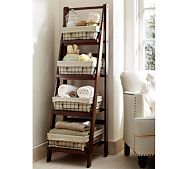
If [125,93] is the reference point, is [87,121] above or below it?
below

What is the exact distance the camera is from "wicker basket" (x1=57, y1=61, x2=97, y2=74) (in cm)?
322

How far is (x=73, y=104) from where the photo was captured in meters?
3.23

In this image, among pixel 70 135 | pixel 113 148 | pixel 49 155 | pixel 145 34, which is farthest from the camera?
pixel 145 34

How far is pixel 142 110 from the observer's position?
295 cm

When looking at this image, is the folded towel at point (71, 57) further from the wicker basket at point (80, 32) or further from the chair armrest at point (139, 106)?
the chair armrest at point (139, 106)

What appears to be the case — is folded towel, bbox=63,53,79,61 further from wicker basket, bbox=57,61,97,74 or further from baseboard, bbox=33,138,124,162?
baseboard, bbox=33,138,124,162

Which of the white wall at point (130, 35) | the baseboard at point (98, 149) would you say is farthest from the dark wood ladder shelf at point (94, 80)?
the white wall at point (130, 35)

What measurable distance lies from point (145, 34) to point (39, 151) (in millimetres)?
1987

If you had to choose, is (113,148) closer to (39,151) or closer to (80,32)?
(39,151)

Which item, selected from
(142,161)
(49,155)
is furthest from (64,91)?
(142,161)

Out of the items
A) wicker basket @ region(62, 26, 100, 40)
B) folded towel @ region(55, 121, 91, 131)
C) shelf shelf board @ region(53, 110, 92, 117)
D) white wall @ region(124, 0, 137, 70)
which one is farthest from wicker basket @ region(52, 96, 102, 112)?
white wall @ region(124, 0, 137, 70)
